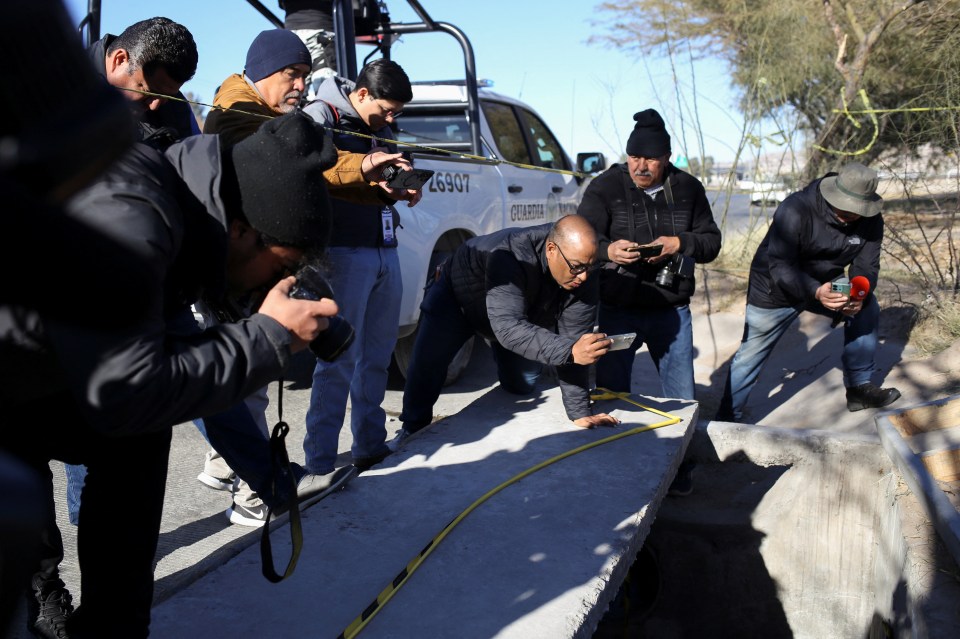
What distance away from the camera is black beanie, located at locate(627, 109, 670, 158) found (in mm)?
4469

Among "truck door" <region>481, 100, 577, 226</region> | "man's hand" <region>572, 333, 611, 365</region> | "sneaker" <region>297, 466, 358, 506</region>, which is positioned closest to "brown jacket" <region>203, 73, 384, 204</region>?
"man's hand" <region>572, 333, 611, 365</region>

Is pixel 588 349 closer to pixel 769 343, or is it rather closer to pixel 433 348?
pixel 433 348

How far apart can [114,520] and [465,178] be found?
4204 mm

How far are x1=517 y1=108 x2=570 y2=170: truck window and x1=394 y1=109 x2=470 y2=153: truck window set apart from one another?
841 millimetres

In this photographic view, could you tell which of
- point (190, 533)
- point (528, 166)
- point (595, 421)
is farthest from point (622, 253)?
point (190, 533)

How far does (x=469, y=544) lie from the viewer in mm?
2979

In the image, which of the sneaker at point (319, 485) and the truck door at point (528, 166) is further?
the truck door at point (528, 166)

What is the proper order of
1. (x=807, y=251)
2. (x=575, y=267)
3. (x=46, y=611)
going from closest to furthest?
1. (x=46, y=611)
2. (x=575, y=267)
3. (x=807, y=251)

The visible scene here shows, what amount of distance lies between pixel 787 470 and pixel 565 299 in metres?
1.53

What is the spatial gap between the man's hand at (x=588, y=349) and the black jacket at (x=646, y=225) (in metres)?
0.97

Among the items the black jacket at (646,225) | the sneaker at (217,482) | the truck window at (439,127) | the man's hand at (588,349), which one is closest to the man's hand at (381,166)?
the man's hand at (588,349)

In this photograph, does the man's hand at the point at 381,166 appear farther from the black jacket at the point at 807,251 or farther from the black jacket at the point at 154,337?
the black jacket at the point at 807,251

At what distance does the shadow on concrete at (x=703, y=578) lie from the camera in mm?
4531

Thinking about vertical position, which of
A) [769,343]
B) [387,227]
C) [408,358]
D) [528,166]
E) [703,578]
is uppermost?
[528,166]
